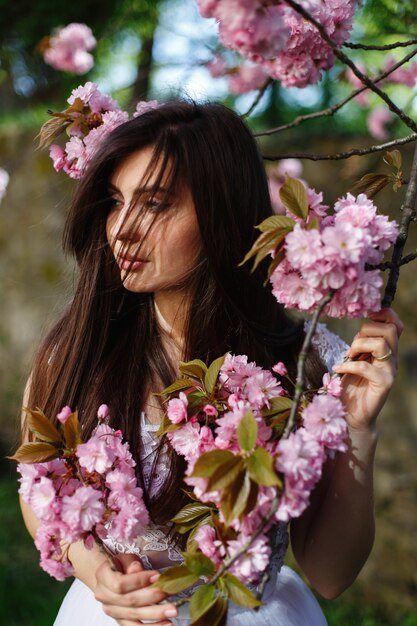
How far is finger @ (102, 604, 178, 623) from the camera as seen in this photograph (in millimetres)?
812

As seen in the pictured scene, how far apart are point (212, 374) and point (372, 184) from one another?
31 cm

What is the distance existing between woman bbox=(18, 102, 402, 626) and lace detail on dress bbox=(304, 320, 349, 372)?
3 cm

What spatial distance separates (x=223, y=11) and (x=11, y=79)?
4.94 m

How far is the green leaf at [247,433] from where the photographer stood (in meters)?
0.70

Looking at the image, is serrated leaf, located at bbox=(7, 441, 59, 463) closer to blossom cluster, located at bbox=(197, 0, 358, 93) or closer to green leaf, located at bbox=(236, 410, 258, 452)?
green leaf, located at bbox=(236, 410, 258, 452)

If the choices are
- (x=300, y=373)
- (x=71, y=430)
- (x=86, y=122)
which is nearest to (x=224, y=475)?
(x=300, y=373)

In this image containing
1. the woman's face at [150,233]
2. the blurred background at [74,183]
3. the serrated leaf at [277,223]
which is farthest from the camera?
the blurred background at [74,183]

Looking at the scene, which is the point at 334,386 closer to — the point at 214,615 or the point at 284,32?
the point at 214,615

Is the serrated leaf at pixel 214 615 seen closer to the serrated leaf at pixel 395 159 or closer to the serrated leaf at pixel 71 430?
the serrated leaf at pixel 71 430

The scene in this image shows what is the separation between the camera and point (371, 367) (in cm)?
89

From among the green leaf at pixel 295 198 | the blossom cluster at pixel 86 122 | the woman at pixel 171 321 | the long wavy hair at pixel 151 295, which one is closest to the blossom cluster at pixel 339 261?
the green leaf at pixel 295 198

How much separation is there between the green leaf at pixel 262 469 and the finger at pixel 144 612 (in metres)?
0.23

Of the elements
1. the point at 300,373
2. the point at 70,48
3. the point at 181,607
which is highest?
the point at 70,48

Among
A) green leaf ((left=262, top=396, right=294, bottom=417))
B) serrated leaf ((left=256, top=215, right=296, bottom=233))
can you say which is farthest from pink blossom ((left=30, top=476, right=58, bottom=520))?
serrated leaf ((left=256, top=215, right=296, bottom=233))
